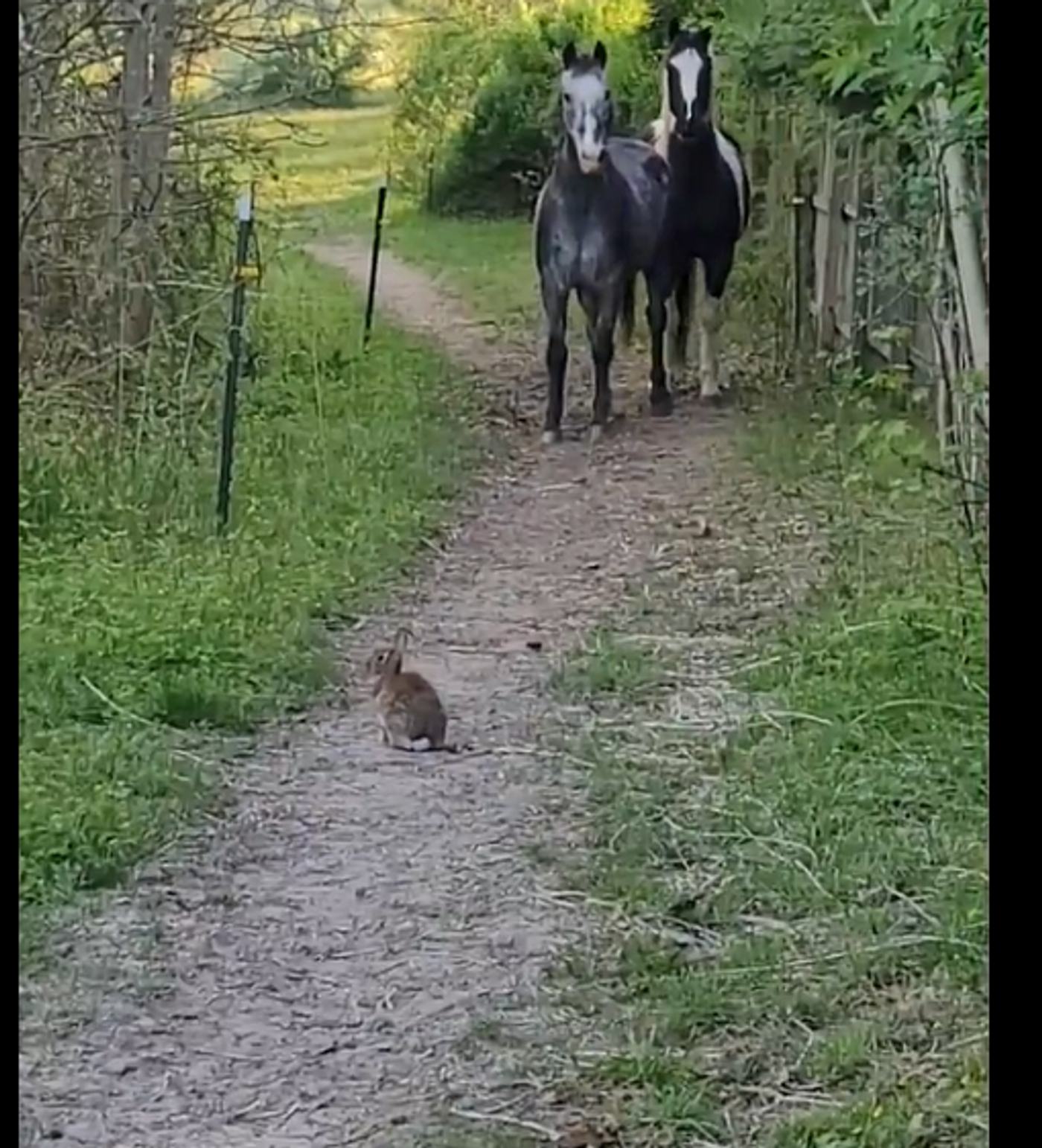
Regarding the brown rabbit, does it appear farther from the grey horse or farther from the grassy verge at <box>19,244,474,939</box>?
the grey horse

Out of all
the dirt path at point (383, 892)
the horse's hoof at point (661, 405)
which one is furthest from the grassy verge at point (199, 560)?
the horse's hoof at point (661, 405)

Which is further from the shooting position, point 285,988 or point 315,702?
point 315,702

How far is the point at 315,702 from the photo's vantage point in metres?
1.45

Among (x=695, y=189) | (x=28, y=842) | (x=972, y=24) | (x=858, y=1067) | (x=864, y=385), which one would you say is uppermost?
(x=972, y=24)

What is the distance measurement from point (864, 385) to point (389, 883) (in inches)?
20.4

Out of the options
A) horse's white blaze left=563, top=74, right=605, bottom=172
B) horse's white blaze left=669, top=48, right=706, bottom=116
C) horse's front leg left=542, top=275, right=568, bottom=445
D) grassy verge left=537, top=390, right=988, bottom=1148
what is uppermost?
horse's white blaze left=669, top=48, right=706, bottom=116

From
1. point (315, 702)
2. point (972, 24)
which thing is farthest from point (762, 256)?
point (315, 702)

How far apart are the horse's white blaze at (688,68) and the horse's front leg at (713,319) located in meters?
0.13

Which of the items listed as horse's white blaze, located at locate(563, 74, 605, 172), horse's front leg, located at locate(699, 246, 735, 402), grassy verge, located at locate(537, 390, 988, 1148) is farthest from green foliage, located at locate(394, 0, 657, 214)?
grassy verge, located at locate(537, 390, 988, 1148)

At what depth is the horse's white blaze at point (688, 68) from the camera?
1.46 meters

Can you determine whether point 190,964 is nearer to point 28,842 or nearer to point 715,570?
point 28,842

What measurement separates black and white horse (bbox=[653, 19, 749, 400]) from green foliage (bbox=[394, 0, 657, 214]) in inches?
0.9

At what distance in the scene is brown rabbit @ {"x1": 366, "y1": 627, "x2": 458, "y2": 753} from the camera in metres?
1.47

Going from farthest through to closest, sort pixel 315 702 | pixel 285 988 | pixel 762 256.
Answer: pixel 762 256, pixel 315 702, pixel 285 988
